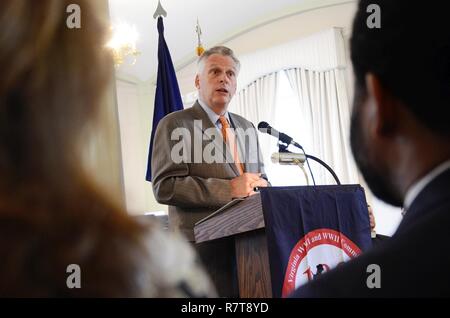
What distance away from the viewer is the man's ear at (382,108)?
0.77m

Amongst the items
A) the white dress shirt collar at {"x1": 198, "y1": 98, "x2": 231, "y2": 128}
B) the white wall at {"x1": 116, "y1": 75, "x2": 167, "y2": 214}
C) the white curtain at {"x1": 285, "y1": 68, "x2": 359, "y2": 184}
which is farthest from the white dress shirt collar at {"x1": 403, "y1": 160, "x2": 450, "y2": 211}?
the white wall at {"x1": 116, "y1": 75, "x2": 167, "y2": 214}

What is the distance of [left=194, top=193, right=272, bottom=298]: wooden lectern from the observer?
183 centimetres

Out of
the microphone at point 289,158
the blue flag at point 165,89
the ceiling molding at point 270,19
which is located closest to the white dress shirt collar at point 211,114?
the microphone at point 289,158

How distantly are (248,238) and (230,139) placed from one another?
2.65ft

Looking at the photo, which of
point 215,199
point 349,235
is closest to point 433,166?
point 349,235

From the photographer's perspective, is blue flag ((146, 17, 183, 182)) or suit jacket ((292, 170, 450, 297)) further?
blue flag ((146, 17, 183, 182))

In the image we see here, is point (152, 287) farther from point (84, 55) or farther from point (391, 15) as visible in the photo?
point (391, 15)

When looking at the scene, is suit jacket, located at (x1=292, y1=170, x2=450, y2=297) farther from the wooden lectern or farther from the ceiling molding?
the ceiling molding

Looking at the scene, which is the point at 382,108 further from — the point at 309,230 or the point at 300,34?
the point at 300,34

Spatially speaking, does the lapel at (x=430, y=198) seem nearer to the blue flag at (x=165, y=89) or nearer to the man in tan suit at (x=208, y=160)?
the man in tan suit at (x=208, y=160)

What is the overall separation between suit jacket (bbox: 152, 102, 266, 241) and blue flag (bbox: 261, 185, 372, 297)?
0.41m

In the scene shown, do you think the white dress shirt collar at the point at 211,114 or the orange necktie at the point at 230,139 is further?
the white dress shirt collar at the point at 211,114

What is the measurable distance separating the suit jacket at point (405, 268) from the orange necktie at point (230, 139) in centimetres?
189

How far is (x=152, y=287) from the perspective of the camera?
510mm
